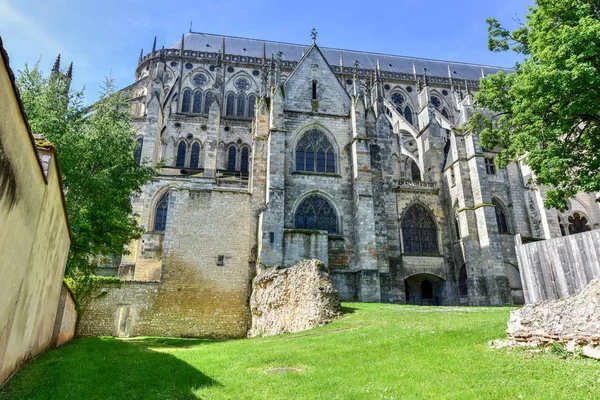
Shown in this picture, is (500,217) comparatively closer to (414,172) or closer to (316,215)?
(414,172)

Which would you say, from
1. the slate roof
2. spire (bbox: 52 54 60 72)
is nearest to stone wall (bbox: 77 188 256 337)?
spire (bbox: 52 54 60 72)

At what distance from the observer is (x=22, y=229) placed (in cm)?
546

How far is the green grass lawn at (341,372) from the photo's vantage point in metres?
5.04

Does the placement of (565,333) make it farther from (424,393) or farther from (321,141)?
(321,141)

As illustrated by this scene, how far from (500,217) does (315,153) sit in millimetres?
13749

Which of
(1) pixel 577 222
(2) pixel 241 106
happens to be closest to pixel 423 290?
(1) pixel 577 222

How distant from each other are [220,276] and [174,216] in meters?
3.90

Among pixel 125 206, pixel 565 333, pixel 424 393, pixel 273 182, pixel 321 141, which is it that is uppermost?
pixel 321 141

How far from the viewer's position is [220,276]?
19188 millimetres

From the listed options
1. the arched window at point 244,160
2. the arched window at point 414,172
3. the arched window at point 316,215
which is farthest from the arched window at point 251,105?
the arched window at point 316,215

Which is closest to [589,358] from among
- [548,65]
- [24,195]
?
[24,195]

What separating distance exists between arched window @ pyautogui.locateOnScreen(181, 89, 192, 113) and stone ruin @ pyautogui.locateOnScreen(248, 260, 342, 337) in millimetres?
23046

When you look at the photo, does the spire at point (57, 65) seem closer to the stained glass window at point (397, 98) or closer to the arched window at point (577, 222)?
the stained glass window at point (397, 98)

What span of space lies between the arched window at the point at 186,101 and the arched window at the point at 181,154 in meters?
5.61
